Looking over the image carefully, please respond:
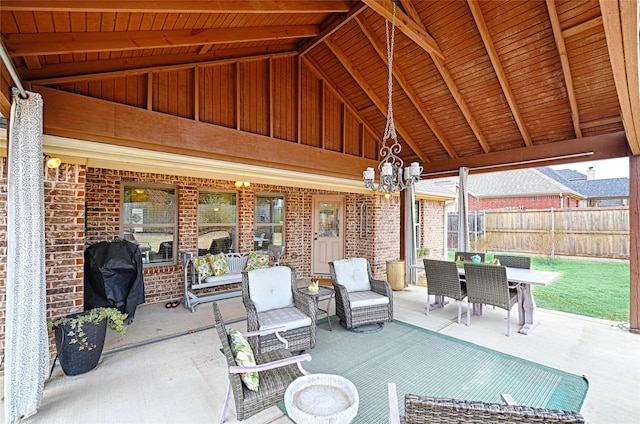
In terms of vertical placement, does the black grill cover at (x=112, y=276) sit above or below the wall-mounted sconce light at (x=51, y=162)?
below

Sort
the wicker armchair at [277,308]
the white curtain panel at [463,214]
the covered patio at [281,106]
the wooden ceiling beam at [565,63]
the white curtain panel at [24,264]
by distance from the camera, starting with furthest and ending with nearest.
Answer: the white curtain panel at [463,214] → the wooden ceiling beam at [565,63] → the wicker armchair at [277,308] → the covered patio at [281,106] → the white curtain panel at [24,264]

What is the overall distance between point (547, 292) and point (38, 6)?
29.1 feet

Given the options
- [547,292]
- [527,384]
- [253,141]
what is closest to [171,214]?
[253,141]

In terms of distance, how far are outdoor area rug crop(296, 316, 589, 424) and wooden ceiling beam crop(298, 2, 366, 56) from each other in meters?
4.71

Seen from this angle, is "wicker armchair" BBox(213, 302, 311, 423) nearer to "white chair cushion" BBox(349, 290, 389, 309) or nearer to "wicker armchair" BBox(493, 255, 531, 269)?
"white chair cushion" BBox(349, 290, 389, 309)

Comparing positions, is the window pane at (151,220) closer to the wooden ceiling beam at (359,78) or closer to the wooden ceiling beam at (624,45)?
the wooden ceiling beam at (359,78)

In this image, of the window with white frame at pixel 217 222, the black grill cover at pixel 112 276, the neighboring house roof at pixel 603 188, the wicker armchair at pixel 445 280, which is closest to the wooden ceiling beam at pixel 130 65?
the black grill cover at pixel 112 276

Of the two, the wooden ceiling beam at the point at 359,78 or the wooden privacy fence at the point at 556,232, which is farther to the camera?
the wooden privacy fence at the point at 556,232

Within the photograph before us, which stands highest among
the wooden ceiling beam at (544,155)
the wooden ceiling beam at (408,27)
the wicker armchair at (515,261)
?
the wooden ceiling beam at (408,27)

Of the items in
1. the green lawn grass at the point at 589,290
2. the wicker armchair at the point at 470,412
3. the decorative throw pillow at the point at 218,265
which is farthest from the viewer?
the decorative throw pillow at the point at 218,265

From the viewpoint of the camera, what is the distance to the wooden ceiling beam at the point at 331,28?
4309 millimetres

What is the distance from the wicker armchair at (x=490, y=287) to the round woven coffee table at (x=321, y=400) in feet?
10.5

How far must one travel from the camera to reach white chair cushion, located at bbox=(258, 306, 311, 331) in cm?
338

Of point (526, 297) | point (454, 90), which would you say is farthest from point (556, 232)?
point (454, 90)
